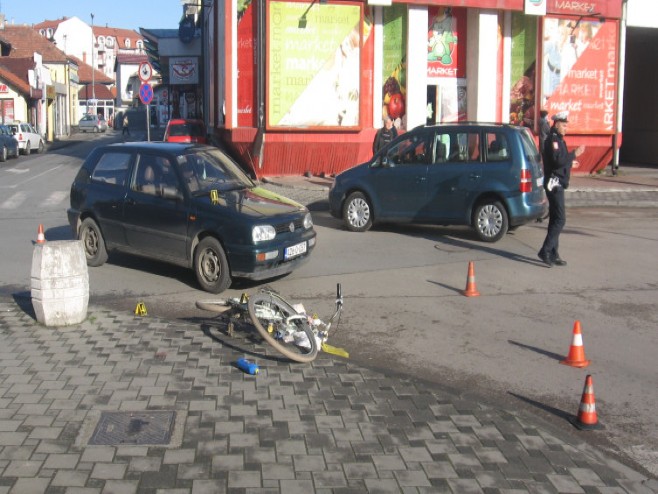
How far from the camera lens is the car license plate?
9125mm

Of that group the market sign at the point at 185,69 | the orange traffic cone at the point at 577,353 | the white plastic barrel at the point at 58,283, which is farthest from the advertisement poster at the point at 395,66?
the market sign at the point at 185,69

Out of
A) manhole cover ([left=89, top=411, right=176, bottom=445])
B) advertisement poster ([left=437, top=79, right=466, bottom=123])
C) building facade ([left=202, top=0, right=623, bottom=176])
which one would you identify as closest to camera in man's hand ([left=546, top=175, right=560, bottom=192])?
manhole cover ([left=89, top=411, right=176, bottom=445])

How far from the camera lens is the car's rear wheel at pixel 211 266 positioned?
892 centimetres

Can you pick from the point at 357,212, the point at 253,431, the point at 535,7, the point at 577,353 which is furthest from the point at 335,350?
the point at 535,7

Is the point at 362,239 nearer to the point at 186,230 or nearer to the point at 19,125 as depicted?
the point at 186,230

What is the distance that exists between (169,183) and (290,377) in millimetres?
4224

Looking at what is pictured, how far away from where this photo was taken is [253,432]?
5035 millimetres

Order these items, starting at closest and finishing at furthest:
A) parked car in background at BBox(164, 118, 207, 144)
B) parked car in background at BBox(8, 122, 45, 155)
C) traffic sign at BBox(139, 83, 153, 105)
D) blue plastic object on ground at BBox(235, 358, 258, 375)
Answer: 1. blue plastic object on ground at BBox(235, 358, 258, 375)
2. traffic sign at BBox(139, 83, 153, 105)
3. parked car in background at BBox(164, 118, 207, 144)
4. parked car in background at BBox(8, 122, 45, 155)

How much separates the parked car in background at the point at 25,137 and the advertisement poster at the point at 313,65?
73.2 feet

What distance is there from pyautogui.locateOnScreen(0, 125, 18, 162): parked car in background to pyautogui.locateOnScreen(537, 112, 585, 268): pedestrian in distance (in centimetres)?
2896

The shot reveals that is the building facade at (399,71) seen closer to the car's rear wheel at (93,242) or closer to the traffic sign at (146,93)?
the traffic sign at (146,93)

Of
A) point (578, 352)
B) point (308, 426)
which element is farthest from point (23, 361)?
point (578, 352)

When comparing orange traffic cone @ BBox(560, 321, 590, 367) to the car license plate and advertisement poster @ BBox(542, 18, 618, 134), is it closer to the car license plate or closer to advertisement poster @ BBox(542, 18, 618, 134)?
the car license plate

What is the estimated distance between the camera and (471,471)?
455cm
